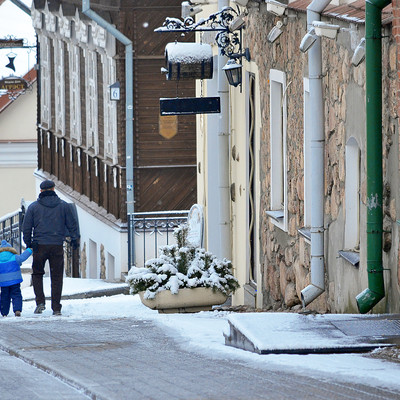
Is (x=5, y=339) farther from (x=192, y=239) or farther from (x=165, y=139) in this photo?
(x=165, y=139)

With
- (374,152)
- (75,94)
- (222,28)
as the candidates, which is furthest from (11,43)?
(374,152)

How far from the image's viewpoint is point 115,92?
20688mm

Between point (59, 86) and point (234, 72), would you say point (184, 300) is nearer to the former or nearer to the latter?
point (234, 72)

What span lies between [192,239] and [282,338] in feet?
20.2

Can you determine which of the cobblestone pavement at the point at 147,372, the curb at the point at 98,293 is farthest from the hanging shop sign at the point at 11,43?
the cobblestone pavement at the point at 147,372

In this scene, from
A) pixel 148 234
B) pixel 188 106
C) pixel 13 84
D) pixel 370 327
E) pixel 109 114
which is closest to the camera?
pixel 370 327

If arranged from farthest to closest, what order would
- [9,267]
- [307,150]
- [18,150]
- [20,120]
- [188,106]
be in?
[18,150]
[20,120]
[188,106]
[9,267]
[307,150]

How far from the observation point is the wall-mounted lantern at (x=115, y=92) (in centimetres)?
2064

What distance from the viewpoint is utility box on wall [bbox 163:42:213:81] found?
14000 millimetres

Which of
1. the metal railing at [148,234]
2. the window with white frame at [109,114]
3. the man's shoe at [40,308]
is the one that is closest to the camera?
the man's shoe at [40,308]

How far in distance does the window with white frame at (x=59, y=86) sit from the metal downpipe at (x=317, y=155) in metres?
17.4

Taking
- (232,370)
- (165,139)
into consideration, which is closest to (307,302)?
(232,370)

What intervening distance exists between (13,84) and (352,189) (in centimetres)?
2087

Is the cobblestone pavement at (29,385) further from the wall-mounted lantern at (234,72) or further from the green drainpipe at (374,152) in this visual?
the wall-mounted lantern at (234,72)
